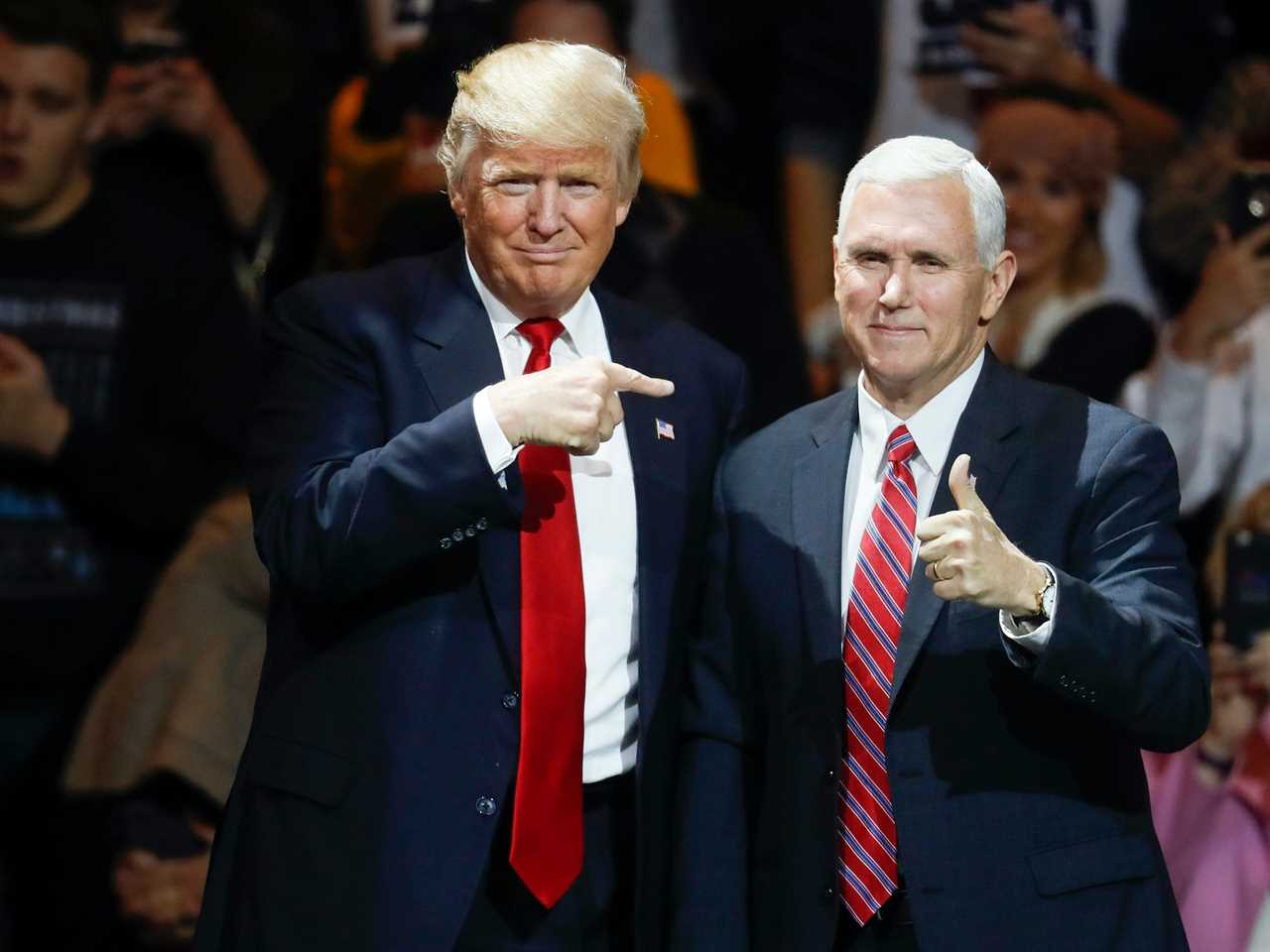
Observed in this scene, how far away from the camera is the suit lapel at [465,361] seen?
8.04 ft

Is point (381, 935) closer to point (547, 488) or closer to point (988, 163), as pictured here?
point (547, 488)

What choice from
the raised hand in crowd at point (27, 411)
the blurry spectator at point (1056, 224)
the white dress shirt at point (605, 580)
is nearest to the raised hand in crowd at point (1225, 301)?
the blurry spectator at point (1056, 224)

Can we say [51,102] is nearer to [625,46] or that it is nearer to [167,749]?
[625,46]

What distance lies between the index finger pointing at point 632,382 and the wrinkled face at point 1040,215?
6.54 ft

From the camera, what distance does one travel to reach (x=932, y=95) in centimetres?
442

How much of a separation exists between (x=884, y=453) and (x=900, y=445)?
0.03m

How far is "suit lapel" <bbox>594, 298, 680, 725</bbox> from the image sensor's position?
2.50 meters

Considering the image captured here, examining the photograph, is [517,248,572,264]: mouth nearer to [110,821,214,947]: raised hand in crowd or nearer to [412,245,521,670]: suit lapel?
[412,245,521,670]: suit lapel

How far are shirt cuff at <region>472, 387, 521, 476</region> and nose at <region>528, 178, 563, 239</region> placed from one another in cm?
24

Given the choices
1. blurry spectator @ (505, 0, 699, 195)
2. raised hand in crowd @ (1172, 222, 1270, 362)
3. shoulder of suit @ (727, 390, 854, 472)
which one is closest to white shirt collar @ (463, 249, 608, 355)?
shoulder of suit @ (727, 390, 854, 472)

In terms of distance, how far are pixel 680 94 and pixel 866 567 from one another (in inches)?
95.6

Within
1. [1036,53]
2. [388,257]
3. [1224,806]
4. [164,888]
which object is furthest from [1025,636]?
[1036,53]

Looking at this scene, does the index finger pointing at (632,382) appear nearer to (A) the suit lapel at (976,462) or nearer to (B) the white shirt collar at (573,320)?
(B) the white shirt collar at (573,320)

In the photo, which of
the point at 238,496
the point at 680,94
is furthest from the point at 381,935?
the point at 680,94
